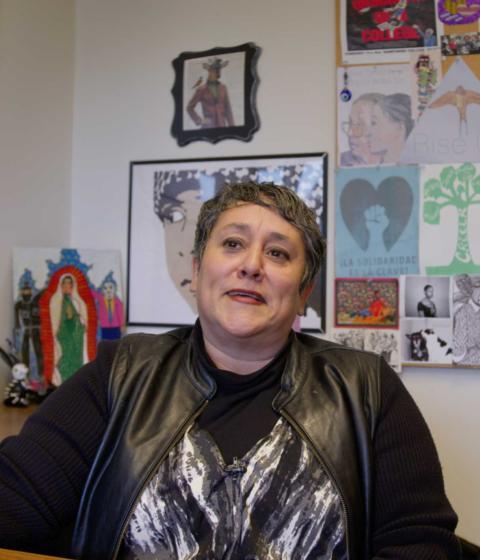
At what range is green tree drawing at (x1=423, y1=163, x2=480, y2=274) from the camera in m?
1.90

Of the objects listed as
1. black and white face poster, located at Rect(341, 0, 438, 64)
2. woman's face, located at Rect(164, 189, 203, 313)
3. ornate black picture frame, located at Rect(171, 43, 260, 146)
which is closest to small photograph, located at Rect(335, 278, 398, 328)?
woman's face, located at Rect(164, 189, 203, 313)

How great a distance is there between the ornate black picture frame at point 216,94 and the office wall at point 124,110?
3cm

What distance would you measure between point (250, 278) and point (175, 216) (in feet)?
3.74

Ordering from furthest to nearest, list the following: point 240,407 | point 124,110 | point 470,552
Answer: point 124,110 < point 470,552 < point 240,407

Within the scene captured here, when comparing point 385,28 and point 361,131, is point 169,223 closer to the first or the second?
point 361,131

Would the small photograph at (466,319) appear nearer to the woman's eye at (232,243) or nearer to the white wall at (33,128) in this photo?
the woman's eye at (232,243)

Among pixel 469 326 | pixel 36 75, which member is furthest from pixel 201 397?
pixel 36 75

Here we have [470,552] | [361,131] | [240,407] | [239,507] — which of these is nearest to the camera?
[239,507]

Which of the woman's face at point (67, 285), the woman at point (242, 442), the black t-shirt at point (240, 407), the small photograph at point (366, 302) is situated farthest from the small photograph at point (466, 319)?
the woman's face at point (67, 285)

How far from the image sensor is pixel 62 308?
208 cm

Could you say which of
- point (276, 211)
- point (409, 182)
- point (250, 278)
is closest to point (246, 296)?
point (250, 278)

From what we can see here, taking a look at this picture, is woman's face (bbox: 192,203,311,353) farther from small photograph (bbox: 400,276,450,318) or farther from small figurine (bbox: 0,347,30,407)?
small figurine (bbox: 0,347,30,407)

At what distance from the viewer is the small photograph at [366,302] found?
196 cm

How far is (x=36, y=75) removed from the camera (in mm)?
2090
